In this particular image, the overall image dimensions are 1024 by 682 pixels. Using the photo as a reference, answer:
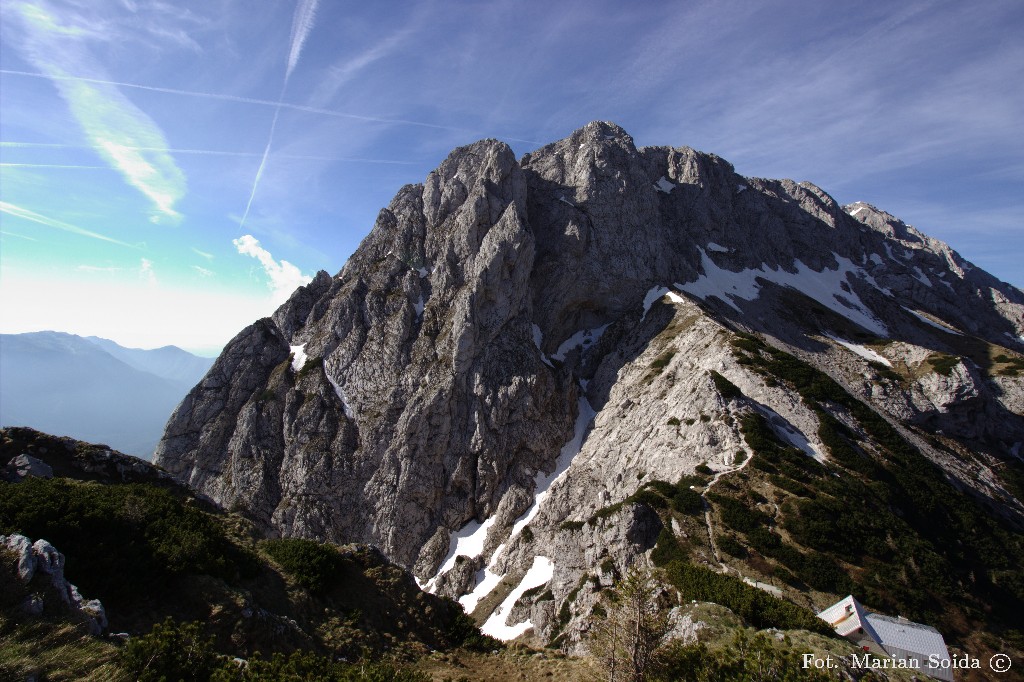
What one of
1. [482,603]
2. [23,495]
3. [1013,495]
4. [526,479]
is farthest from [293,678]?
[1013,495]

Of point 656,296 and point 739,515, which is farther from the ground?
point 656,296

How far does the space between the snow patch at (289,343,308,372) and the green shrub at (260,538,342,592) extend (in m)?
66.2

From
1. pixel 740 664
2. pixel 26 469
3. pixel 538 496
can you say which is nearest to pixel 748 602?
pixel 740 664

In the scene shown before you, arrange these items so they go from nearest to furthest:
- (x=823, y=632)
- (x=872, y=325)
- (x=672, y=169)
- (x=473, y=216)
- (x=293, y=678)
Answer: (x=293, y=678)
(x=823, y=632)
(x=473, y=216)
(x=872, y=325)
(x=672, y=169)

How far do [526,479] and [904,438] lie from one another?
4644 centimetres

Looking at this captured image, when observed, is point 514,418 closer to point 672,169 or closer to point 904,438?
point 904,438

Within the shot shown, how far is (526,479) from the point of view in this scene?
68.2m

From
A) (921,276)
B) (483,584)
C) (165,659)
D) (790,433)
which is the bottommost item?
(483,584)

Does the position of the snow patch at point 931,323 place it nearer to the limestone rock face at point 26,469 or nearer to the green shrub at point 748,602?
the green shrub at point 748,602

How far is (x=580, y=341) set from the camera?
85562mm

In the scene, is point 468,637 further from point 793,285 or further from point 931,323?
point 931,323

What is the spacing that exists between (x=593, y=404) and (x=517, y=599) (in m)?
33.9

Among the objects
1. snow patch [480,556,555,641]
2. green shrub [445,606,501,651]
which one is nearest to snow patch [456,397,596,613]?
snow patch [480,556,555,641]

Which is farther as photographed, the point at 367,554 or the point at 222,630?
the point at 367,554
